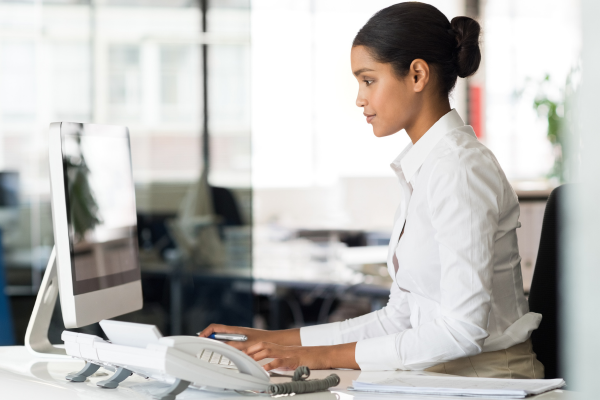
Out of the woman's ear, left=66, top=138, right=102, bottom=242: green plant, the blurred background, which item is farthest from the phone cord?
the blurred background

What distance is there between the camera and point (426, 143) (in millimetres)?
1365

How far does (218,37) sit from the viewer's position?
3371 mm

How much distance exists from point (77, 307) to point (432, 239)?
66 cm

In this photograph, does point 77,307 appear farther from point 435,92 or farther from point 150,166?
point 150,166

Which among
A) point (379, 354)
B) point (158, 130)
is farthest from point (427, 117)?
point (158, 130)

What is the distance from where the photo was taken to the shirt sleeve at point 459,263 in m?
1.15

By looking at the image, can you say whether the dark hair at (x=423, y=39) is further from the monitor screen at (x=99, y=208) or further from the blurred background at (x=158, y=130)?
the blurred background at (x=158, y=130)

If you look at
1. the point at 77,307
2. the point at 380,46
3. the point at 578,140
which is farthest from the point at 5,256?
the point at 578,140

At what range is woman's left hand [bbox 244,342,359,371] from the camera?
1255mm

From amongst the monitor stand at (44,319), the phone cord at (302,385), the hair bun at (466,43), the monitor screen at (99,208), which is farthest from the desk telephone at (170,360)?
the hair bun at (466,43)

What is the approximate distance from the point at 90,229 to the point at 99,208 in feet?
0.27

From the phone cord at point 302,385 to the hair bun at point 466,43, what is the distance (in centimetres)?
67

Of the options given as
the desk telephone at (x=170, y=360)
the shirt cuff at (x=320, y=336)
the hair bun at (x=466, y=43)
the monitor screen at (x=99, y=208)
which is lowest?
the shirt cuff at (x=320, y=336)

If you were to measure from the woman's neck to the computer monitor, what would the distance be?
A: 0.63 m
